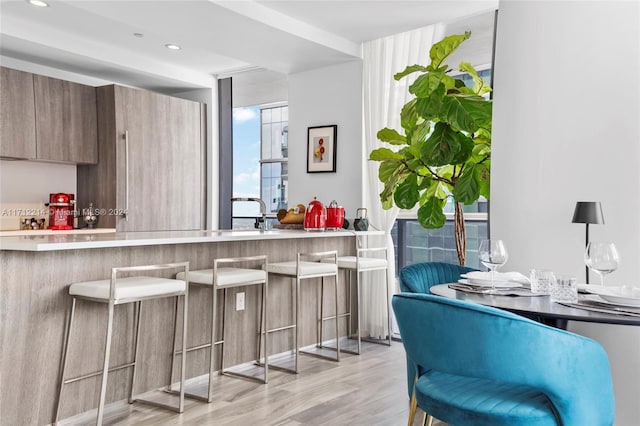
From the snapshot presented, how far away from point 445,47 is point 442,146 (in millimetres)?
677

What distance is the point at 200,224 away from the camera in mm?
6355

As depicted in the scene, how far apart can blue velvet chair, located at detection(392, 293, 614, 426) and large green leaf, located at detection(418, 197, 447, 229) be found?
2.06 metres

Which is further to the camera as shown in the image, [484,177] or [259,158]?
[259,158]

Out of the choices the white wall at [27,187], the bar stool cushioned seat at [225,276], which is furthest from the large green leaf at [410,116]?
the white wall at [27,187]

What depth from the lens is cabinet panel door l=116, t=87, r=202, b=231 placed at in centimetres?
550

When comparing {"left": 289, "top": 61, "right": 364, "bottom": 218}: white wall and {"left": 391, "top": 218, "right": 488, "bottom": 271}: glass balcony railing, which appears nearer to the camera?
{"left": 391, "top": 218, "right": 488, "bottom": 271}: glass balcony railing

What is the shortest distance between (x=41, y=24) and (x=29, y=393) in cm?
334

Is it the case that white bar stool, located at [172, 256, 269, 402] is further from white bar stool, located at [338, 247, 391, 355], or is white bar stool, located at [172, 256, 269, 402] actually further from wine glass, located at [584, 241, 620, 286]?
wine glass, located at [584, 241, 620, 286]

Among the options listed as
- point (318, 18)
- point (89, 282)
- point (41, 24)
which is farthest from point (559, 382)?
point (41, 24)

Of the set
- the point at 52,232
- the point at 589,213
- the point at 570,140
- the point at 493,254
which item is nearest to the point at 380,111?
the point at 570,140

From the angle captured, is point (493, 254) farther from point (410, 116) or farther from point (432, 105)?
point (410, 116)

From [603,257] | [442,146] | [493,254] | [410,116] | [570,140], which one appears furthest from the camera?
[410,116]

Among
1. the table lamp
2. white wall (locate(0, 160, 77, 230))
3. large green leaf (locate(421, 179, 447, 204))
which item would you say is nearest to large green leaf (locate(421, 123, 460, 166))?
large green leaf (locate(421, 179, 447, 204))

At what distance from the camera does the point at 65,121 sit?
17.0ft
